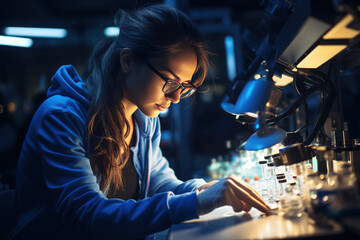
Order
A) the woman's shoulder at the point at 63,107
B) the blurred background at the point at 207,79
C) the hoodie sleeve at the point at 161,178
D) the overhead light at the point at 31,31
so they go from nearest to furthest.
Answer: the woman's shoulder at the point at 63,107 → the hoodie sleeve at the point at 161,178 → the blurred background at the point at 207,79 → the overhead light at the point at 31,31

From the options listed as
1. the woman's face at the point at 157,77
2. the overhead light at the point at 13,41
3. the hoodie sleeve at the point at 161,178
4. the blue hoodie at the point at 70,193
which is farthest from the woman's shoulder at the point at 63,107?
the overhead light at the point at 13,41

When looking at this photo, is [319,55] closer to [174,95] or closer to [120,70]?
[174,95]

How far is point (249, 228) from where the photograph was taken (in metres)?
0.92

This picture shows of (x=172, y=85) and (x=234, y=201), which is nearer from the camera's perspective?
(x=234, y=201)

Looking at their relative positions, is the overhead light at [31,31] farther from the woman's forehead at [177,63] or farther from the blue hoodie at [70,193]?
the woman's forehead at [177,63]

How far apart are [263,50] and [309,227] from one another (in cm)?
83

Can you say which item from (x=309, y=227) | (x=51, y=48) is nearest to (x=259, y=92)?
(x=309, y=227)

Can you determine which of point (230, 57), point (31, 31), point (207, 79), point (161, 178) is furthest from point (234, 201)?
point (31, 31)

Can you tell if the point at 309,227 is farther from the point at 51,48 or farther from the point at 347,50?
the point at 51,48

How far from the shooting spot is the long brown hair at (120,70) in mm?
1339

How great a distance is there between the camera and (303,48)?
1.07 m

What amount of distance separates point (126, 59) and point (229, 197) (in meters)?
0.81

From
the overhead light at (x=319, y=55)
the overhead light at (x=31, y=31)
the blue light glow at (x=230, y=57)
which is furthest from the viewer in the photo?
the overhead light at (x=31, y=31)

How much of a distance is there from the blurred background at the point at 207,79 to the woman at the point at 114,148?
0.29 m
